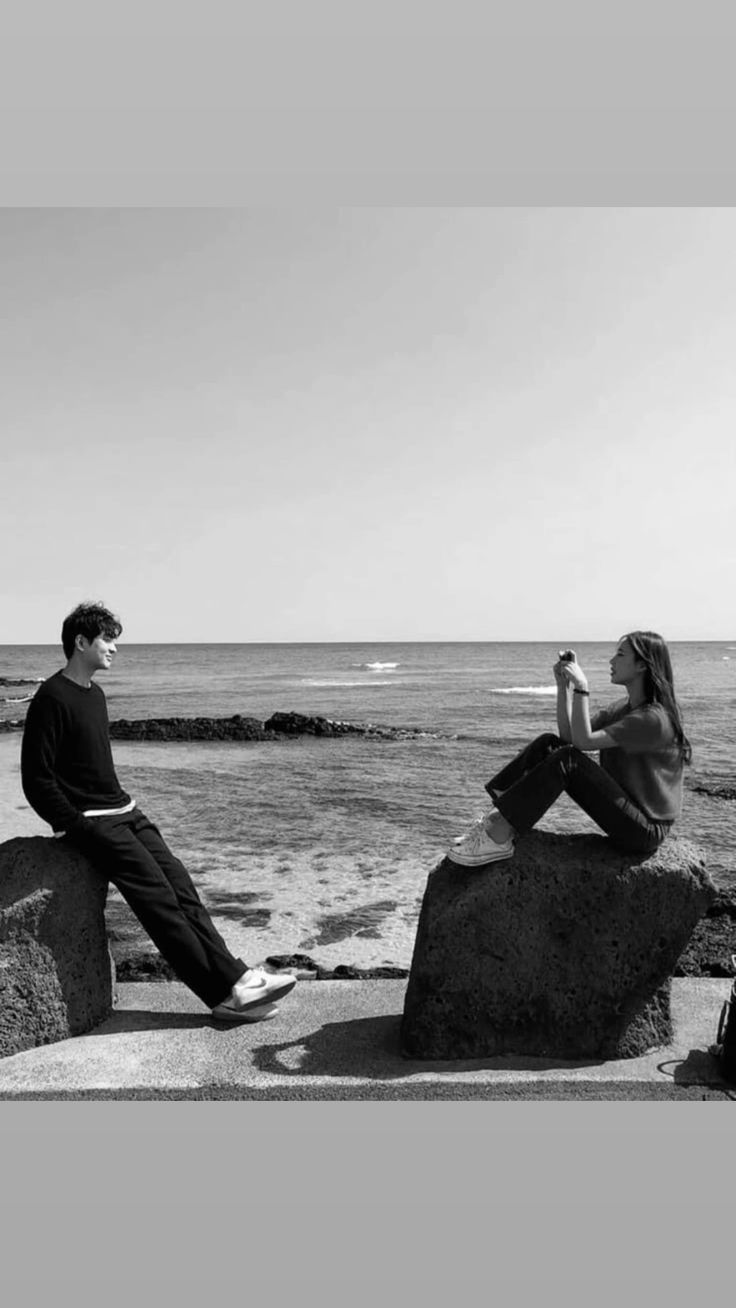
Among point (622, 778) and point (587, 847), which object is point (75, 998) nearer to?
point (587, 847)

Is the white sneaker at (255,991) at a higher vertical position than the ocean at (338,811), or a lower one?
higher

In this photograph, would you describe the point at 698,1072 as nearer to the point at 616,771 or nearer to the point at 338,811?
the point at 616,771

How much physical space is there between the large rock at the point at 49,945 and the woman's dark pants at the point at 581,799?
225 centimetres

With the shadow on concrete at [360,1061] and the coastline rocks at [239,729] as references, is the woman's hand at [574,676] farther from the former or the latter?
the coastline rocks at [239,729]

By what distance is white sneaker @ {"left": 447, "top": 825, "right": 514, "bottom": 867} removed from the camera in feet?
13.3

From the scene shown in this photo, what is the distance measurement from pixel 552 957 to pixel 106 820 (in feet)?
7.83

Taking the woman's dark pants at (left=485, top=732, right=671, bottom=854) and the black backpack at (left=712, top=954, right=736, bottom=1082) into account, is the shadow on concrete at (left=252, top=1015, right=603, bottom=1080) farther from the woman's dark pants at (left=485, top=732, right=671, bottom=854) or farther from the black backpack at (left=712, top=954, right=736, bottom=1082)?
the woman's dark pants at (left=485, top=732, right=671, bottom=854)

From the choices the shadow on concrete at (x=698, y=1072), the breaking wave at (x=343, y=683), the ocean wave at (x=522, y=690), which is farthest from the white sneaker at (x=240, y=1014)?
the breaking wave at (x=343, y=683)

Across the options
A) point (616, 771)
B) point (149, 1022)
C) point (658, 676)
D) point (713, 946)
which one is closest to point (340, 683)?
point (713, 946)

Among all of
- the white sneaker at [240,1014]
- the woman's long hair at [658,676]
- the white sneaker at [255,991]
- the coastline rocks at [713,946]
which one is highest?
the woman's long hair at [658,676]

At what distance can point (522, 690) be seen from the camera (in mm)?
47094

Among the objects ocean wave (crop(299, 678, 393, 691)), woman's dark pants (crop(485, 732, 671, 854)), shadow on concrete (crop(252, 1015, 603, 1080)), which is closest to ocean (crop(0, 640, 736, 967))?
shadow on concrete (crop(252, 1015, 603, 1080))

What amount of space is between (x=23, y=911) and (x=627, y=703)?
10.9 feet

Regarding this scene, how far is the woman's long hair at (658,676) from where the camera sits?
4191 mm
